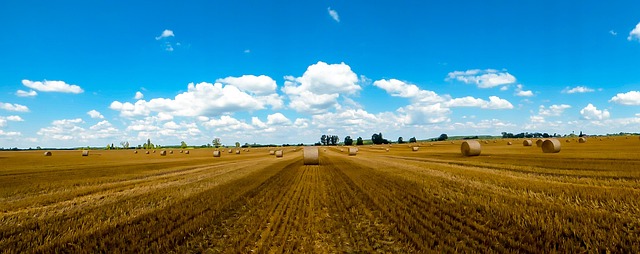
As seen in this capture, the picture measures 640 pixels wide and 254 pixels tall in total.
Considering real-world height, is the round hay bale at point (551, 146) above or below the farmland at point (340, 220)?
above

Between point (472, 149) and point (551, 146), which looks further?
point (472, 149)

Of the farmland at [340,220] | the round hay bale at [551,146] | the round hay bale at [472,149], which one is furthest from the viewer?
the round hay bale at [472,149]

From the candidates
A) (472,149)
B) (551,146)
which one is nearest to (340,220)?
(472,149)

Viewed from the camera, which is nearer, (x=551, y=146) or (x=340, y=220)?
(x=340, y=220)

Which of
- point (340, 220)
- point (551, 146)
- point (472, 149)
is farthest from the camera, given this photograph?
point (472, 149)

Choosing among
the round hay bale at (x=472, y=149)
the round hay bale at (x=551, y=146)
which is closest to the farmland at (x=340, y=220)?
the round hay bale at (x=472, y=149)

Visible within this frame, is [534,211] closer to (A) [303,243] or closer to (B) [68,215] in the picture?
(A) [303,243]

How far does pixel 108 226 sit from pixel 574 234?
33.5ft

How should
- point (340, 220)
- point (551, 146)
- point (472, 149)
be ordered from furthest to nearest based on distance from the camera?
point (472, 149), point (551, 146), point (340, 220)

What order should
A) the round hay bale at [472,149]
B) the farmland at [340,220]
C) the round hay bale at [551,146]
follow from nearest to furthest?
the farmland at [340,220] < the round hay bale at [551,146] < the round hay bale at [472,149]

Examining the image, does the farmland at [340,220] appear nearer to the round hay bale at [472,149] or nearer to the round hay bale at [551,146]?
the round hay bale at [472,149]

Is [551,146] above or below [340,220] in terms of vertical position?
above

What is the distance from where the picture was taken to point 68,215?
8914 millimetres

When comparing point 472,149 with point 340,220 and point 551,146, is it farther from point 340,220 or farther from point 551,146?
point 340,220
